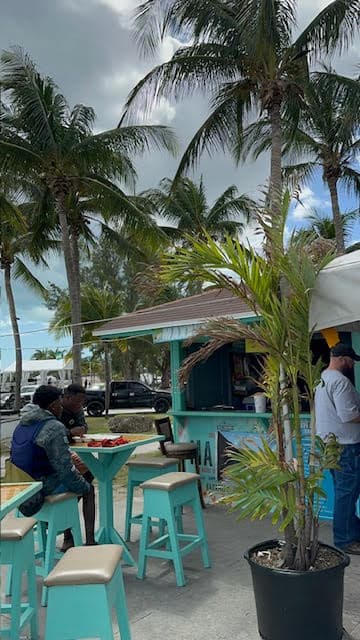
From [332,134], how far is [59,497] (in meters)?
13.1

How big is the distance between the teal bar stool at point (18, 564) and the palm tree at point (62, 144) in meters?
9.37

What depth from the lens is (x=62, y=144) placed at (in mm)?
12156

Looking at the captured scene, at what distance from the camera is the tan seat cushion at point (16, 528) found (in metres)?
3.10

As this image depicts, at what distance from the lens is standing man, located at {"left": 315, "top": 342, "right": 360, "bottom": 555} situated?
459cm

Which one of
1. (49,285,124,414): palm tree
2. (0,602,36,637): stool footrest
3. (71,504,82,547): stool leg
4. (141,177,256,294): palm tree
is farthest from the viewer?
(49,285,124,414): palm tree

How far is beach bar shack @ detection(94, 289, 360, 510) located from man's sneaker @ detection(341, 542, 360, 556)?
1216 millimetres

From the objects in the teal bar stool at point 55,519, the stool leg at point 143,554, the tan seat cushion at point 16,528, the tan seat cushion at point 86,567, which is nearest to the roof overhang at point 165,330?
the stool leg at point 143,554

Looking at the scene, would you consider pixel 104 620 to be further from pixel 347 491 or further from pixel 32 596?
pixel 347 491

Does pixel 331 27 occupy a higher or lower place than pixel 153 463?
higher

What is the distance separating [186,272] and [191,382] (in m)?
4.74

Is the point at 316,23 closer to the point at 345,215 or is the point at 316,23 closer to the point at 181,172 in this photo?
the point at 181,172

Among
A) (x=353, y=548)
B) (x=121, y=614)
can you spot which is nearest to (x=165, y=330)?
(x=353, y=548)

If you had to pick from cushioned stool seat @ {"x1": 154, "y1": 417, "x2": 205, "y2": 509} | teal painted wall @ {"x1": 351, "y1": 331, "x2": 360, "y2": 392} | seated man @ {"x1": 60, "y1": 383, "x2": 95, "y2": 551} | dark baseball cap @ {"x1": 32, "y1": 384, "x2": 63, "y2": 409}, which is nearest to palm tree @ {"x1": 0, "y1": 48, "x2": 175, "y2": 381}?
cushioned stool seat @ {"x1": 154, "y1": 417, "x2": 205, "y2": 509}

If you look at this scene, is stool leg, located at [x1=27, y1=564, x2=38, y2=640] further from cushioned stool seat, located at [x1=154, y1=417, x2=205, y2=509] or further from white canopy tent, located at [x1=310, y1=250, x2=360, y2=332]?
cushioned stool seat, located at [x1=154, y1=417, x2=205, y2=509]
